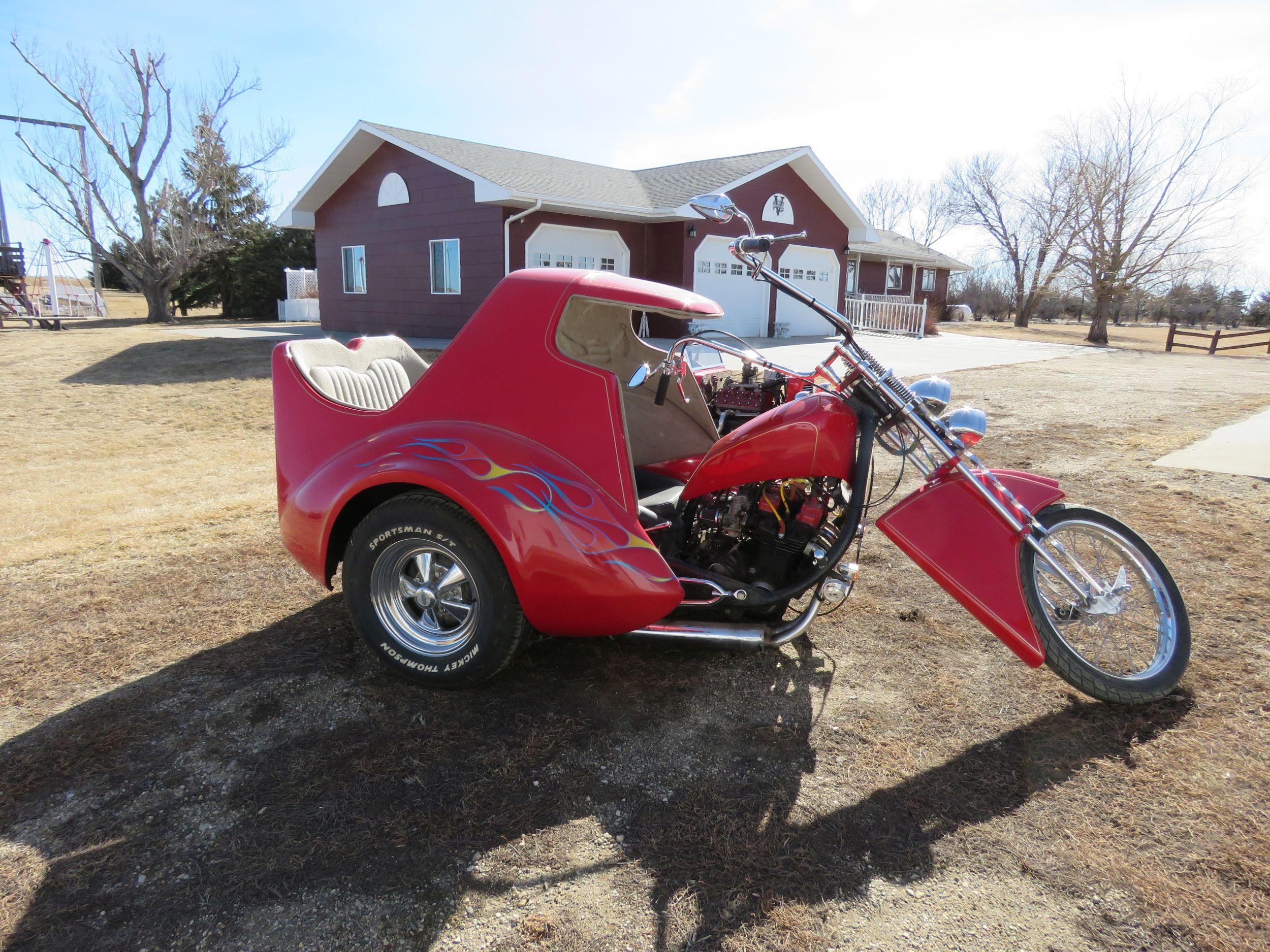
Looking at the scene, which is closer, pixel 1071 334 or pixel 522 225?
pixel 522 225

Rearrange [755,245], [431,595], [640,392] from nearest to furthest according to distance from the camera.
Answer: [755,245]
[431,595]
[640,392]

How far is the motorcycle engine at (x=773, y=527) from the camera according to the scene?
3113 millimetres

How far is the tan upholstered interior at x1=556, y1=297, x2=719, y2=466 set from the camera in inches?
145

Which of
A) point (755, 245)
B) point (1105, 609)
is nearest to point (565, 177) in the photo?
point (755, 245)

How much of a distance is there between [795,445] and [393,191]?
58.3 feet

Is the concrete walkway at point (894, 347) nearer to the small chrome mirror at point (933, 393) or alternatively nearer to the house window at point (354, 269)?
the house window at point (354, 269)

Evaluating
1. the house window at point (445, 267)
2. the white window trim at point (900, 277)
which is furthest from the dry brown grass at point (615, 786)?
the white window trim at point (900, 277)

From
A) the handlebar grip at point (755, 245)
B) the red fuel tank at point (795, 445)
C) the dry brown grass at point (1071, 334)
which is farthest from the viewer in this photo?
the dry brown grass at point (1071, 334)

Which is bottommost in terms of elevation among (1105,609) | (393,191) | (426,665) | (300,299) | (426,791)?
(426,791)

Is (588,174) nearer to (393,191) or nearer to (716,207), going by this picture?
(393,191)

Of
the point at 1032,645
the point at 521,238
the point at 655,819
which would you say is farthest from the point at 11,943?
the point at 521,238

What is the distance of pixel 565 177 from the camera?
18031mm

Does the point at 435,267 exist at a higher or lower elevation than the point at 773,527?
higher

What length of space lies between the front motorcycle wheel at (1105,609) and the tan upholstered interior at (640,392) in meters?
1.79
